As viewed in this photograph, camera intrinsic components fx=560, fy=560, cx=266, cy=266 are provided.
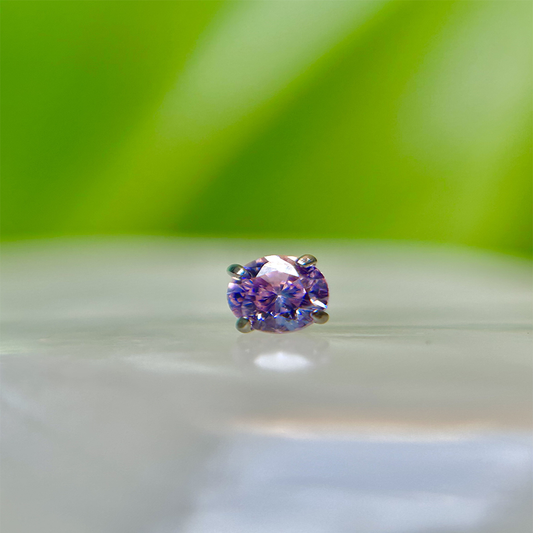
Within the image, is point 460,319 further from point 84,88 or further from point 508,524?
point 84,88

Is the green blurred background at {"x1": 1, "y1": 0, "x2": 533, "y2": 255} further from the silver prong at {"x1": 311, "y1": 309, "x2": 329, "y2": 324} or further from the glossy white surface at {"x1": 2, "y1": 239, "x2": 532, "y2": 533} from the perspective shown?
the silver prong at {"x1": 311, "y1": 309, "x2": 329, "y2": 324}

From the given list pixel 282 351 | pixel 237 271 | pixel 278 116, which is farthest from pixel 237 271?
pixel 278 116

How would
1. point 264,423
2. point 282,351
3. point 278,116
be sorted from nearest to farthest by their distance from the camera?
1. point 264,423
2. point 282,351
3. point 278,116

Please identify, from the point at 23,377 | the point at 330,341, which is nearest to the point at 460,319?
the point at 330,341

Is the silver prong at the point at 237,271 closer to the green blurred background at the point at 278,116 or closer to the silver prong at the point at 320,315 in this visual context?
the silver prong at the point at 320,315

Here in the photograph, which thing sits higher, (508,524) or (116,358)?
(116,358)

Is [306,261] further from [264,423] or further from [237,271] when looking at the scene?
[264,423]

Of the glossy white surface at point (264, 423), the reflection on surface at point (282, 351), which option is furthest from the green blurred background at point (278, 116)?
the reflection on surface at point (282, 351)
